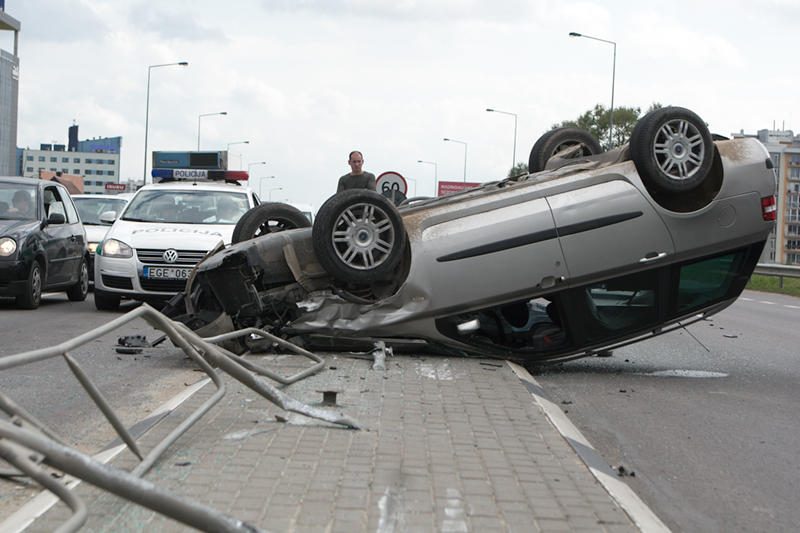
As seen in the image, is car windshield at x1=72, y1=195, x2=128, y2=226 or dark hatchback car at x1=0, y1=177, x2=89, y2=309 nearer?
dark hatchback car at x1=0, y1=177, x2=89, y2=309

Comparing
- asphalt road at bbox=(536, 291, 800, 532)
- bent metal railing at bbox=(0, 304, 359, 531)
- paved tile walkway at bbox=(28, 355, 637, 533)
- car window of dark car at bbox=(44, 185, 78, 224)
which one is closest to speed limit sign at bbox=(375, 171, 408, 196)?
car window of dark car at bbox=(44, 185, 78, 224)

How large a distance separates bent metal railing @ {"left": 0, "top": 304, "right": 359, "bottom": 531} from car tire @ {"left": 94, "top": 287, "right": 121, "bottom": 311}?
28.3 feet

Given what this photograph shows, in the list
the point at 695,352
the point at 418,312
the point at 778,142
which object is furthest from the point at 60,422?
Answer: the point at 778,142

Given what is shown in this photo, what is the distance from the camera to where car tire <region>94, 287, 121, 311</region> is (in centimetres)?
1460

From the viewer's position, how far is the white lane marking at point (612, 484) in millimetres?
4410

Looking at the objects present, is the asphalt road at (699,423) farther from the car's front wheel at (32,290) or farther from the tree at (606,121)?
the tree at (606,121)

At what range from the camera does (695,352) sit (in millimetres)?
12125

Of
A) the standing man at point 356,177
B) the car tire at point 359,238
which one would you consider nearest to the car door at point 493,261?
the car tire at point 359,238

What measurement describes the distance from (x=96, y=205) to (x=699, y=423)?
17.0 m

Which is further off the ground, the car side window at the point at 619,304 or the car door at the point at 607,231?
the car door at the point at 607,231

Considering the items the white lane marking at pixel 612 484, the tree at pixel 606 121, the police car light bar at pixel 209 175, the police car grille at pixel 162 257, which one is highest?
the tree at pixel 606 121

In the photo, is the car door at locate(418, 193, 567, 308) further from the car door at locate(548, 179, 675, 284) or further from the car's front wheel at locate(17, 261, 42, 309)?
the car's front wheel at locate(17, 261, 42, 309)

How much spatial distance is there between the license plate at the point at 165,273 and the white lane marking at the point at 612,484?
24.9 ft

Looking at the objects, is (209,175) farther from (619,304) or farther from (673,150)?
(673,150)
